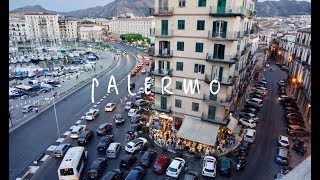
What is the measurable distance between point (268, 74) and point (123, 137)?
148 ft

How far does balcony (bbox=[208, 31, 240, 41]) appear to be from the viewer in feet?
73.8

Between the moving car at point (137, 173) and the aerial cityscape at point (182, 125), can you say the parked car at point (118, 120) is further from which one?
the moving car at point (137, 173)

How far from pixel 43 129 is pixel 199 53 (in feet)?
69.6

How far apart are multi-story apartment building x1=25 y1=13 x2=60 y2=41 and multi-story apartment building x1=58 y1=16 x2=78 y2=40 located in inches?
176

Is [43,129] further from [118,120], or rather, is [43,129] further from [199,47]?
[199,47]

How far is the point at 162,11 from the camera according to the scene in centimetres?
2555

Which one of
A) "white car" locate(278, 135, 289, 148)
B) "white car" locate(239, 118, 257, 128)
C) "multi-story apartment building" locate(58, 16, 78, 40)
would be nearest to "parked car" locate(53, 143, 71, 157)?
"white car" locate(239, 118, 257, 128)

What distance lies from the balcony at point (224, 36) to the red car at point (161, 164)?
1272 centimetres

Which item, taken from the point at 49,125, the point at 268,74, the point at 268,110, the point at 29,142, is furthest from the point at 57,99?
the point at 268,74

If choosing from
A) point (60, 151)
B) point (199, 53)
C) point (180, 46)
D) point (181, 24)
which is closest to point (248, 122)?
point (199, 53)

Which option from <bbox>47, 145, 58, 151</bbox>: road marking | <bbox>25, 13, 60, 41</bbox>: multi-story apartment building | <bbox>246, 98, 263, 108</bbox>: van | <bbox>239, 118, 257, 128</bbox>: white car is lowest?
<bbox>47, 145, 58, 151</bbox>: road marking

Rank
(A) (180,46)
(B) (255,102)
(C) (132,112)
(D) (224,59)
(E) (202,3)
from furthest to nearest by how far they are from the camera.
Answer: (B) (255,102), (C) (132,112), (A) (180,46), (D) (224,59), (E) (202,3)

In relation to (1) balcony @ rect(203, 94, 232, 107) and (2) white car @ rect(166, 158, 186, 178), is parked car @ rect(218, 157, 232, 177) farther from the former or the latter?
(1) balcony @ rect(203, 94, 232, 107)

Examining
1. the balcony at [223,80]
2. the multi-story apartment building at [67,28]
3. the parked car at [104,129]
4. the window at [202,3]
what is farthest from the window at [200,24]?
the multi-story apartment building at [67,28]
